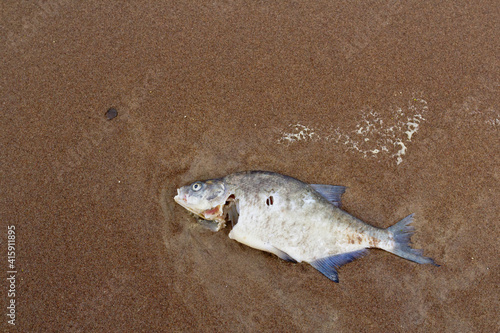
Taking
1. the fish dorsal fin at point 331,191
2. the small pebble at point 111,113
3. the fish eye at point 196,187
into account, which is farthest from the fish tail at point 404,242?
the small pebble at point 111,113

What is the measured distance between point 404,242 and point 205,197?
2.25 meters

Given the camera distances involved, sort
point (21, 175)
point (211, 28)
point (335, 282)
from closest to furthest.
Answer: point (335, 282) < point (21, 175) < point (211, 28)

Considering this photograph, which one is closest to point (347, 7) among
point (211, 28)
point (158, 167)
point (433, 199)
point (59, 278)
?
point (211, 28)

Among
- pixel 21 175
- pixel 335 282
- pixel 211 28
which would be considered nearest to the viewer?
pixel 335 282

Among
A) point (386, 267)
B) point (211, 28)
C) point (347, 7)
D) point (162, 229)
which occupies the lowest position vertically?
point (162, 229)

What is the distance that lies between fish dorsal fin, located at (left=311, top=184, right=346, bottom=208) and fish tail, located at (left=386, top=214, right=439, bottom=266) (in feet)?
2.12

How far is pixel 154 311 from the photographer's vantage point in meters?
3.54

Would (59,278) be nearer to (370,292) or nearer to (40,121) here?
(40,121)

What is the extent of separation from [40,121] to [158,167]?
1.57 meters

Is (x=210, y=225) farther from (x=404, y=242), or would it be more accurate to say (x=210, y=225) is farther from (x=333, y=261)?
(x=404, y=242)

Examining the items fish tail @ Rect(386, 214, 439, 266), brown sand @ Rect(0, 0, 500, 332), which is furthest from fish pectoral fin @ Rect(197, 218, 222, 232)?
fish tail @ Rect(386, 214, 439, 266)

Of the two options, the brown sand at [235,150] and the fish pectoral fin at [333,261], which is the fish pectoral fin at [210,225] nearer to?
the brown sand at [235,150]

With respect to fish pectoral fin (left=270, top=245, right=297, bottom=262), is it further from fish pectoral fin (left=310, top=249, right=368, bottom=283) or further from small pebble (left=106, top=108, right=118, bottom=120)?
small pebble (left=106, top=108, right=118, bottom=120)

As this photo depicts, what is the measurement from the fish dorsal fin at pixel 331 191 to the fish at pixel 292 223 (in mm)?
57
